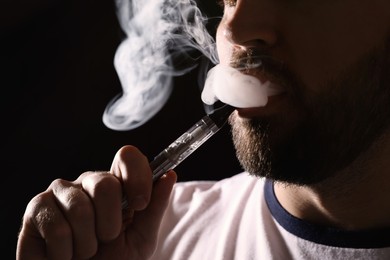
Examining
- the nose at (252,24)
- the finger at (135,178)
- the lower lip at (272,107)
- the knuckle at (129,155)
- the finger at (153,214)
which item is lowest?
the finger at (153,214)

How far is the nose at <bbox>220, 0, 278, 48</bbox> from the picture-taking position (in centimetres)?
91

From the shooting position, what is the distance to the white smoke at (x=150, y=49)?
147 cm

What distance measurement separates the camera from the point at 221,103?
3.18ft

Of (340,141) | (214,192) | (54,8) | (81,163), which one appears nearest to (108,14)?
(54,8)

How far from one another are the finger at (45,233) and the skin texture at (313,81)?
0.41m

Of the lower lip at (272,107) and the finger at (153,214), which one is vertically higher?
the lower lip at (272,107)

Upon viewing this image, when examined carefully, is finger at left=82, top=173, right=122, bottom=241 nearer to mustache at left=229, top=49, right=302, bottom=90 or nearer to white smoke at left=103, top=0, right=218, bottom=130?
mustache at left=229, top=49, right=302, bottom=90

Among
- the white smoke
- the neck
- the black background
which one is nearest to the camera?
the neck

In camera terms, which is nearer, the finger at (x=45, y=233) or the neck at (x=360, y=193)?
the finger at (x=45, y=233)

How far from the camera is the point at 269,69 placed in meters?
0.90

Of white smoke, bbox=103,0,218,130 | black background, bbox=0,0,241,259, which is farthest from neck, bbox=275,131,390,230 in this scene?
black background, bbox=0,0,241,259

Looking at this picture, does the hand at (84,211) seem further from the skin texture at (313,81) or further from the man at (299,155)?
the skin texture at (313,81)

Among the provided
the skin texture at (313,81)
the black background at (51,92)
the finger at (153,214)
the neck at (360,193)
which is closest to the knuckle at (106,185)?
the finger at (153,214)

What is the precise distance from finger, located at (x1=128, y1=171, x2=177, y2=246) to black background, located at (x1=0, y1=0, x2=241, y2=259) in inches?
31.0
